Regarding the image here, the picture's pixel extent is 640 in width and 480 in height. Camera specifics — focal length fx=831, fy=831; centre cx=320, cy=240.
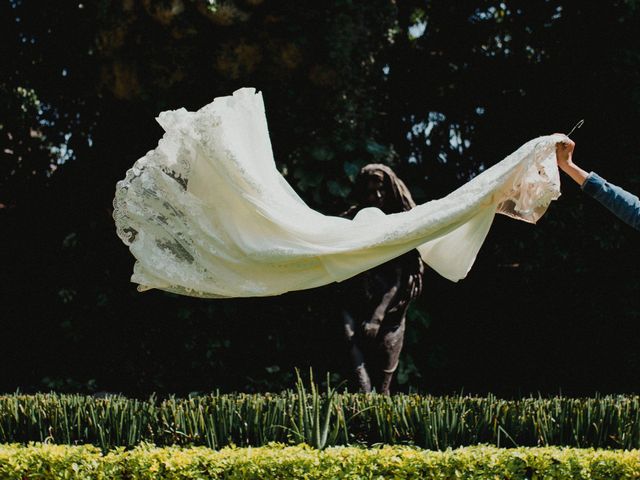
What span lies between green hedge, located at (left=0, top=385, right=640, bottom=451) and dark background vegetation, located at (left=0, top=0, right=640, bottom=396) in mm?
4117

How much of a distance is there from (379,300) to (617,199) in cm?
283

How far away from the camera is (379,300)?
616cm

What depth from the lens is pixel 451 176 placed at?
35.2 feet

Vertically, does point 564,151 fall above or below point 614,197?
above

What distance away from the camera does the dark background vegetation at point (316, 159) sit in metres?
9.33

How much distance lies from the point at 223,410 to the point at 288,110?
544 centimetres

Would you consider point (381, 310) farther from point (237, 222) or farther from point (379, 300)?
point (237, 222)

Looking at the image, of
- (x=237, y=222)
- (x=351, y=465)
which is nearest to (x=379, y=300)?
(x=237, y=222)

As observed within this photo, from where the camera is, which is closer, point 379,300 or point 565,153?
point 565,153

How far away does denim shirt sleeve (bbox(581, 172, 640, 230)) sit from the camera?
137 inches

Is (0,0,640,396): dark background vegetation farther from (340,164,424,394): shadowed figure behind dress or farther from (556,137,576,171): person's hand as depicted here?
(556,137,576,171): person's hand

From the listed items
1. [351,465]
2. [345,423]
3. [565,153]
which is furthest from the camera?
[345,423]

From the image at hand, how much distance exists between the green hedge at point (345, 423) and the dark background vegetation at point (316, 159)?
4.12 meters

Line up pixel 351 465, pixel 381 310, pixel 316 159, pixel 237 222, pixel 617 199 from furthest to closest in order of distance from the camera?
1. pixel 316 159
2. pixel 381 310
3. pixel 237 222
4. pixel 351 465
5. pixel 617 199
